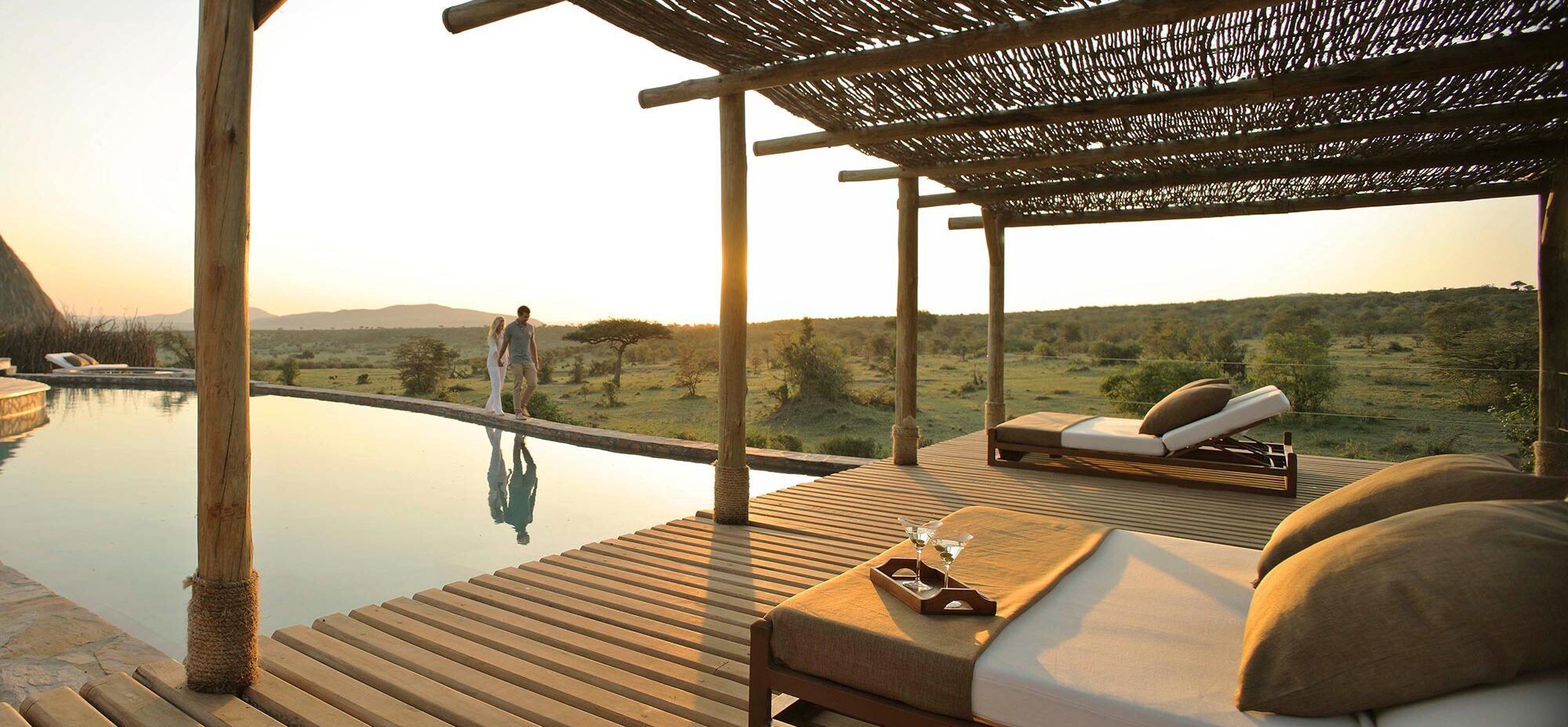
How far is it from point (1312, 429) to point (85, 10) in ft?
51.3

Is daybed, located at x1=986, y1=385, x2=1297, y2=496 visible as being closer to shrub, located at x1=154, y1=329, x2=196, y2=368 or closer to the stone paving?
the stone paving

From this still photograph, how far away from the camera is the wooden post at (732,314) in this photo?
4.00 meters

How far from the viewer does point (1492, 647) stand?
4.16 ft

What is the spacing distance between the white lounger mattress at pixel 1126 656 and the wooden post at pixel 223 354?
1967mm

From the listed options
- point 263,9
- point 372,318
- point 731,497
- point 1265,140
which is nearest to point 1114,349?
point 1265,140

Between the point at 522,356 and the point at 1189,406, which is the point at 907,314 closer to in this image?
the point at 1189,406

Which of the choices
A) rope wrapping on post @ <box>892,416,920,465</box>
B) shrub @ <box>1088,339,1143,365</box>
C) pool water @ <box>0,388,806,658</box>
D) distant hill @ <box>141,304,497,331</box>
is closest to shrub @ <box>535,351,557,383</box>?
pool water @ <box>0,388,806,658</box>

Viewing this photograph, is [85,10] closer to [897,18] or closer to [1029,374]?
[897,18]

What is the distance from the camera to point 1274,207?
677cm

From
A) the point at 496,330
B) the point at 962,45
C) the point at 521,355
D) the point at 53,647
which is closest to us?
the point at 53,647

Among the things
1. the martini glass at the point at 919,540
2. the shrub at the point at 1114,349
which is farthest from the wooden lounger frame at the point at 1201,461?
the shrub at the point at 1114,349

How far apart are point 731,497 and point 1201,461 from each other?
321cm

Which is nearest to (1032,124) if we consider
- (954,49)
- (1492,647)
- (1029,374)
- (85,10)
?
(954,49)

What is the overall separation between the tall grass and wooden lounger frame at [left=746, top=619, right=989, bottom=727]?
59.1ft
